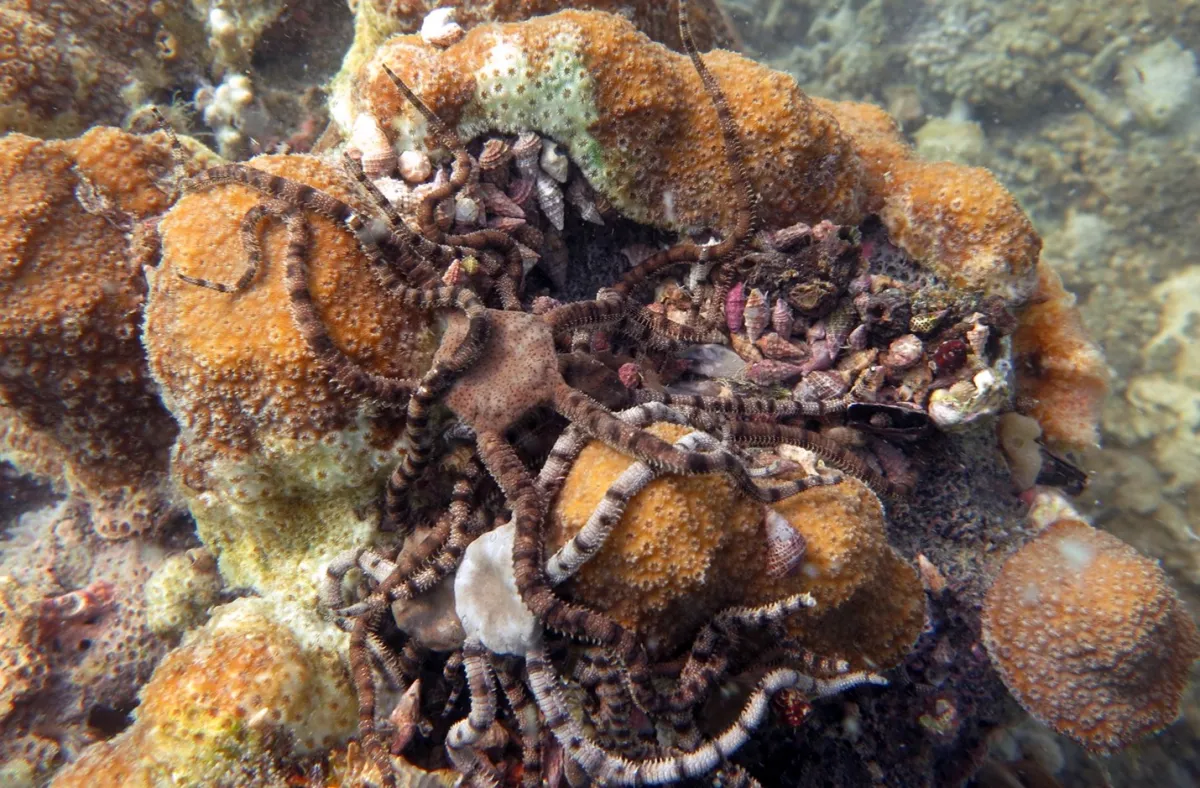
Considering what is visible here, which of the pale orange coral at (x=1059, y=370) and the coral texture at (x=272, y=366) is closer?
the coral texture at (x=272, y=366)

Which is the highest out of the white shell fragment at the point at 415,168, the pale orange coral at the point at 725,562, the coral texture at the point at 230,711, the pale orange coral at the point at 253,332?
the white shell fragment at the point at 415,168

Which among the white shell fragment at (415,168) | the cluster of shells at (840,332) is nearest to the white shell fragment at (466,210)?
the white shell fragment at (415,168)

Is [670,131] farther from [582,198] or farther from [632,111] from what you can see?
[582,198]

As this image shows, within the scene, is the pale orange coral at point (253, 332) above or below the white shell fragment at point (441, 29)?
below

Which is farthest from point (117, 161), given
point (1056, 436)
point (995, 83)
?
point (995, 83)

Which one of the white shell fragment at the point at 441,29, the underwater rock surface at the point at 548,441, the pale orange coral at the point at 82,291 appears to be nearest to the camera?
the underwater rock surface at the point at 548,441

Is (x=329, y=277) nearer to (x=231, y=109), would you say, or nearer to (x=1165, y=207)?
(x=231, y=109)

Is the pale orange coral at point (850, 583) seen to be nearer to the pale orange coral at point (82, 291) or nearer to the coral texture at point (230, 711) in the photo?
the coral texture at point (230, 711)

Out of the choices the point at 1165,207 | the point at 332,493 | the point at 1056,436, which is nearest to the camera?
the point at 332,493
